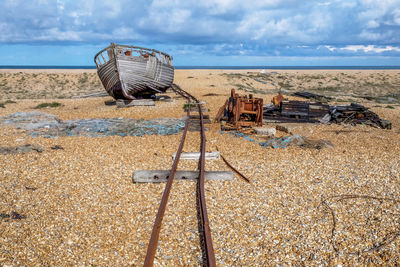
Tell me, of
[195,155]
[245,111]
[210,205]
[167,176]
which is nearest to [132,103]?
[245,111]

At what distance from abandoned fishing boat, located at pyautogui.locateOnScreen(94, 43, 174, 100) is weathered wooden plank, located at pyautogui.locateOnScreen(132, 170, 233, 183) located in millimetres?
12087

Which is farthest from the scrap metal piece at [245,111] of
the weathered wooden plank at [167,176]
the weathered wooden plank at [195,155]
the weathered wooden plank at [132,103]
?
the weathered wooden plank at [132,103]

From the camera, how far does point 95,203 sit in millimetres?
5840

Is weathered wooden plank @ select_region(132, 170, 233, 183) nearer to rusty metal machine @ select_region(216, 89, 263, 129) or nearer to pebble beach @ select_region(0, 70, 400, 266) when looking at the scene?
pebble beach @ select_region(0, 70, 400, 266)

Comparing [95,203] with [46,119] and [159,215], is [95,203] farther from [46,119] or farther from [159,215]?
[46,119]

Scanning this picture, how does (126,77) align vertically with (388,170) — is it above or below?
above

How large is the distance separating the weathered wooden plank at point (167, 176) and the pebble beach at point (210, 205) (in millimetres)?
169

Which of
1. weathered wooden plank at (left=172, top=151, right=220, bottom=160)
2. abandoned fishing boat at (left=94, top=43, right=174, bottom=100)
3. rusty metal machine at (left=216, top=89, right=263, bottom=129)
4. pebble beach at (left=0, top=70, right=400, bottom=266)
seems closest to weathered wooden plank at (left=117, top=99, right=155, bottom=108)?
abandoned fishing boat at (left=94, top=43, right=174, bottom=100)

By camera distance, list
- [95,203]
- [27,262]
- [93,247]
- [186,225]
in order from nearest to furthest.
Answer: [27,262], [93,247], [186,225], [95,203]

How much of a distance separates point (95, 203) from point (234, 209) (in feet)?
8.49

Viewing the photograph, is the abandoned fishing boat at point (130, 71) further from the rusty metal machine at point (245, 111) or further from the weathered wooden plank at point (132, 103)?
the rusty metal machine at point (245, 111)

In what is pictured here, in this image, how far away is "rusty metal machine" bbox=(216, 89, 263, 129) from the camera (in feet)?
39.1

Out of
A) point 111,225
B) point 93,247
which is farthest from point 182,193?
point 93,247

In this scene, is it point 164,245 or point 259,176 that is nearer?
point 164,245
